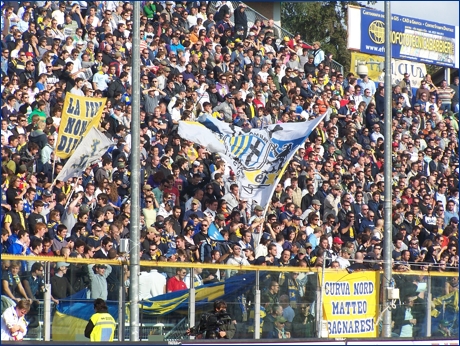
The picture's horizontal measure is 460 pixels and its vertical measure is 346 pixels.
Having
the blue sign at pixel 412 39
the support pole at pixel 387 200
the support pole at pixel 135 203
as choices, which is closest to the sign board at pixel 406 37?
the blue sign at pixel 412 39

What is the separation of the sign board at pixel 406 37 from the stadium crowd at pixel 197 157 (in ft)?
14.9

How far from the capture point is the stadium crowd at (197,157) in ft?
54.3

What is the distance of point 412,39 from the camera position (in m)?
35.2

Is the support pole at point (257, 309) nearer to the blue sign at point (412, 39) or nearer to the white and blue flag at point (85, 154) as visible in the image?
the white and blue flag at point (85, 154)

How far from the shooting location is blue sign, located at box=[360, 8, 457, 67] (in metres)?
33.8

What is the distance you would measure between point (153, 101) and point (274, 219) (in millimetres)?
3711

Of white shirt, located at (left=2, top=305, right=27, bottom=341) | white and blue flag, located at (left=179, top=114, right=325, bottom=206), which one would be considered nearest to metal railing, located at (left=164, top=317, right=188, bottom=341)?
white shirt, located at (left=2, top=305, right=27, bottom=341)

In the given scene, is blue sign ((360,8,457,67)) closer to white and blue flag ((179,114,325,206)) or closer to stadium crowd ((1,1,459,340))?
stadium crowd ((1,1,459,340))

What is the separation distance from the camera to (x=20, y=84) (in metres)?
Result: 19.8

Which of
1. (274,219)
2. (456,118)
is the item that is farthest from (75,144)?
(456,118)

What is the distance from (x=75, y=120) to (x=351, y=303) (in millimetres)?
5031

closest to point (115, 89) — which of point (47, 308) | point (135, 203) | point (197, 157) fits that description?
point (197, 157)

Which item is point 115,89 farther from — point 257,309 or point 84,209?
point 257,309

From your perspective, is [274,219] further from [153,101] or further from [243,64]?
[243,64]
